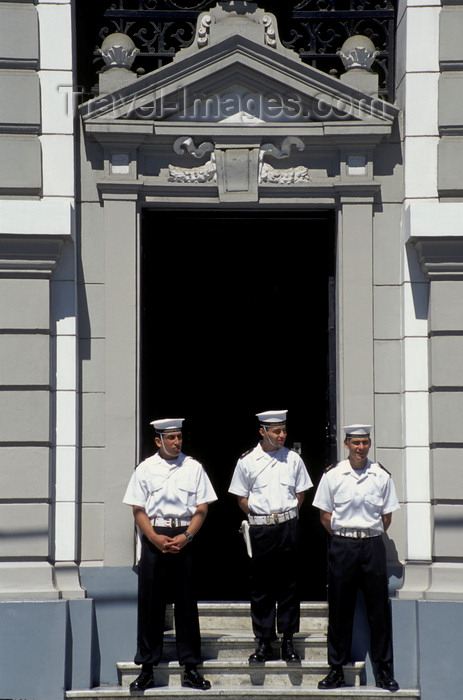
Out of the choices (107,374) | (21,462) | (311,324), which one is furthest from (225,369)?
(21,462)

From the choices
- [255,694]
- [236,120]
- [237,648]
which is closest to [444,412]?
[237,648]

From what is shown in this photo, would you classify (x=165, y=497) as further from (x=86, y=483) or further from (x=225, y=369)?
(x=225, y=369)

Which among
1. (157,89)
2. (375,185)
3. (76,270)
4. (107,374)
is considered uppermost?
(157,89)

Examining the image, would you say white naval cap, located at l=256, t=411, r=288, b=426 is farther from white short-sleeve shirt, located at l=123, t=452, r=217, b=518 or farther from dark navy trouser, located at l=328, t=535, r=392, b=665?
dark navy trouser, located at l=328, t=535, r=392, b=665

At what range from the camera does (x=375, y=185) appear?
943cm

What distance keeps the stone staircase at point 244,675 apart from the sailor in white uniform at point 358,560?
136 millimetres

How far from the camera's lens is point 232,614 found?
31.1 feet

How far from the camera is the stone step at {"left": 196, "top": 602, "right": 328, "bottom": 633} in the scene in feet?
30.9

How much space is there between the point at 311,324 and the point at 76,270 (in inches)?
93.8

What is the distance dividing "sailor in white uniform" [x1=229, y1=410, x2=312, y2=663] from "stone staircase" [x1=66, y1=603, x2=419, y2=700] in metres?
0.12

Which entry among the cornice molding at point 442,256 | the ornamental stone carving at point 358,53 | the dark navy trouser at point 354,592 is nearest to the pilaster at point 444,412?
the cornice molding at point 442,256

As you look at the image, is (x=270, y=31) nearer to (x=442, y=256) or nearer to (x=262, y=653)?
(x=442, y=256)

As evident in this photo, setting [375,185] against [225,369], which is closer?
[375,185]

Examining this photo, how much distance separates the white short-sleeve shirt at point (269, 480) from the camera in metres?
8.92
